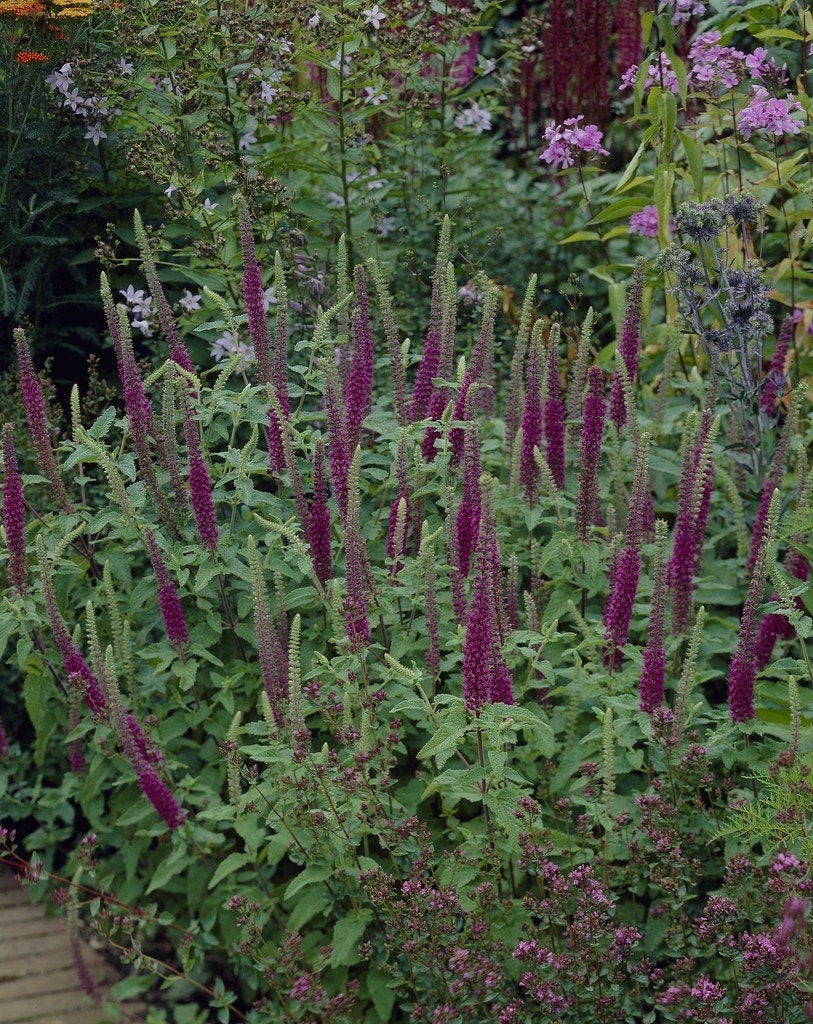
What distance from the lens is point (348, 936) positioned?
3.36 metres

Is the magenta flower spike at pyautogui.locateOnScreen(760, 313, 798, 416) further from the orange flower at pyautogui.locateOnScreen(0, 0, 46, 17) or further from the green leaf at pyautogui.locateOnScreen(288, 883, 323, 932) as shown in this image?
the orange flower at pyautogui.locateOnScreen(0, 0, 46, 17)

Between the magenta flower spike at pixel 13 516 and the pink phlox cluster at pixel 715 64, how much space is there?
2862 millimetres

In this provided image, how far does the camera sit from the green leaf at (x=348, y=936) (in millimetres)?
3334

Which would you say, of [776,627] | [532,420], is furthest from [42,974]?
[776,627]

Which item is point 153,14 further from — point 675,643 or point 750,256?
point 675,643

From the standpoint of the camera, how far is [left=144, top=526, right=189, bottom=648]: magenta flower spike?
3.57 metres

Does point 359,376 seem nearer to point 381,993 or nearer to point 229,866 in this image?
point 229,866

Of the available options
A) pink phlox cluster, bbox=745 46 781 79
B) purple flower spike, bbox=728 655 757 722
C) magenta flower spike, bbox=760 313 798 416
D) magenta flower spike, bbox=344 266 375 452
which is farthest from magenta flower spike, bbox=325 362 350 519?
pink phlox cluster, bbox=745 46 781 79

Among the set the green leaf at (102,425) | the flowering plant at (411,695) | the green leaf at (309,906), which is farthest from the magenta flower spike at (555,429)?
the green leaf at (309,906)

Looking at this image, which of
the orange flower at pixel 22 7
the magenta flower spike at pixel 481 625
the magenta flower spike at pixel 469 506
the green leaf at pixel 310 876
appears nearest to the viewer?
the magenta flower spike at pixel 481 625

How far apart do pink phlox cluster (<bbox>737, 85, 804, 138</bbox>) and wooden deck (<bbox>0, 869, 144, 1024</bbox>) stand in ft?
11.9

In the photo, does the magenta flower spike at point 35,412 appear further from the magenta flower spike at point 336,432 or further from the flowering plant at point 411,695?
the magenta flower spike at point 336,432

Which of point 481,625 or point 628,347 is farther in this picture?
point 628,347

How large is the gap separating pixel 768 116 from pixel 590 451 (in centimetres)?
163
